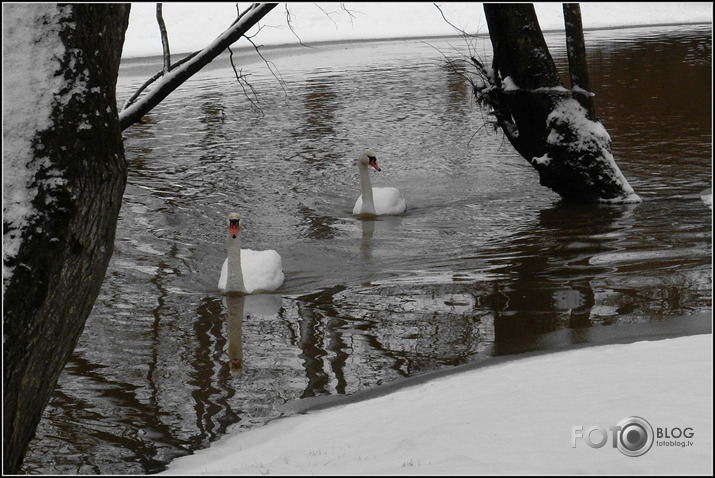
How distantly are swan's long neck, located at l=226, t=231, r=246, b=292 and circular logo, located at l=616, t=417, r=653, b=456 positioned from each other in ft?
17.1

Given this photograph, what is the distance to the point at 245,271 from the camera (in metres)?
9.20

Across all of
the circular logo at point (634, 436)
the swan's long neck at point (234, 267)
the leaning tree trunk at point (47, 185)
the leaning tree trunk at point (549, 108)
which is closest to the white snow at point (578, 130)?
the leaning tree trunk at point (549, 108)

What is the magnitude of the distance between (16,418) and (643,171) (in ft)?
38.4

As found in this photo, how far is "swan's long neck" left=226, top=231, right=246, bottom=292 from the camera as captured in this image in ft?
29.3

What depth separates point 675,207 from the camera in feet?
37.2

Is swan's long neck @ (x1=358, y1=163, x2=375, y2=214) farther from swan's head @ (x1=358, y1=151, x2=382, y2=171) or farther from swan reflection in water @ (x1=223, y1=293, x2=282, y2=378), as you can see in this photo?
swan reflection in water @ (x1=223, y1=293, x2=282, y2=378)

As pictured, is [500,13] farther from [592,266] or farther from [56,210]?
[56,210]

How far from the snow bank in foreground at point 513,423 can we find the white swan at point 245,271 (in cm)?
310

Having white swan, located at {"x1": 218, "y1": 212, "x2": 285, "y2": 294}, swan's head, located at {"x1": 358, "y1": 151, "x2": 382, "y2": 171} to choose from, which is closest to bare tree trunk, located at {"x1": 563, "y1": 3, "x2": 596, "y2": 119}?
swan's head, located at {"x1": 358, "y1": 151, "x2": 382, "y2": 171}

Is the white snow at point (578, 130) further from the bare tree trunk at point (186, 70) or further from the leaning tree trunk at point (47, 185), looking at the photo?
the leaning tree trunk at point (47, 185)

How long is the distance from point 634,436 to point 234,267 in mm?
5446

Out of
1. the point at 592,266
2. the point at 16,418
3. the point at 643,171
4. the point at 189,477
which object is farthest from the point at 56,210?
the point at 643,171

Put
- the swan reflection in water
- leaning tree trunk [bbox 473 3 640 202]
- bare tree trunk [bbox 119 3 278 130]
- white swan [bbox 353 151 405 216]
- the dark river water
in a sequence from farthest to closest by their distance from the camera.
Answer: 1. white swan [bbox 353 151 405 216]
2. leaning tree trunk [bbox 473 3 640 202]
3. the swan reflection in water
4. the dark river water
5. bare tree trunk [bbox 119 3 278 130]

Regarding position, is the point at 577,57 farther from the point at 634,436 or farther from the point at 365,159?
the point at 634,436
